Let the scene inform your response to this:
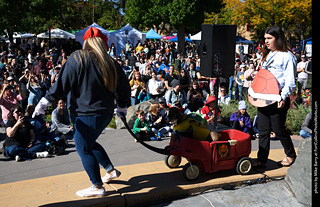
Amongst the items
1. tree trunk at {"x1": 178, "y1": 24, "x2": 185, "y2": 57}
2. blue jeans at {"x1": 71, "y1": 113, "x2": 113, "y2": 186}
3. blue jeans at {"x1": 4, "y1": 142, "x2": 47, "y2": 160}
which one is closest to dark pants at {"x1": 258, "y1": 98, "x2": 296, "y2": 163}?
blue jeans at {"x1": 71, "y1": 113, "x2": 113, "y2": 186}

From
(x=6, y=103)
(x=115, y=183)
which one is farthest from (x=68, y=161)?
(x=6, y=103)

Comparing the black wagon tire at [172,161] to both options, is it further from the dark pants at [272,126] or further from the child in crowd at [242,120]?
the child in crowd at [242,120]

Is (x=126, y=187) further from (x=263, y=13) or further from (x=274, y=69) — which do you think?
(x=263, y=13)

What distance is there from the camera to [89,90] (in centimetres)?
392

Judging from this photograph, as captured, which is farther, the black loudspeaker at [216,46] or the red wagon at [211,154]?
the black loudspeaker at [216,46]

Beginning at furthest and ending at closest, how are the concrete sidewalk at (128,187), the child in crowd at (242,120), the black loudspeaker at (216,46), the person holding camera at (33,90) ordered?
the person holding camera at (33,90) < the child in crowd at (242,120) < the black loudspeaker at (216,46) < the concrete sidewalk at (128,187)

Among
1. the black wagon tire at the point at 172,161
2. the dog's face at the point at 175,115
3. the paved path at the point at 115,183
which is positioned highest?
the dog's face at the point at 175,115

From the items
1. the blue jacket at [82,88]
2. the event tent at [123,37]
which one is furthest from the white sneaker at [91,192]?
the event tent at [123,37]

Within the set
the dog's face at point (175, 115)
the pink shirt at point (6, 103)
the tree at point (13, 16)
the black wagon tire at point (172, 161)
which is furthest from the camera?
the tree at point (13, 16)

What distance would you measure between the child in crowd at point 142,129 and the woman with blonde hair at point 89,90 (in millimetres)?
4149

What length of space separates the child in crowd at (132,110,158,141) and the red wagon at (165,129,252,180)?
10.7 ft

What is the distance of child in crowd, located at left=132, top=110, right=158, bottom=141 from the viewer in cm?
832

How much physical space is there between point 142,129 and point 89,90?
458cm

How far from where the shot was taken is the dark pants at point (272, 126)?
5.00 m
